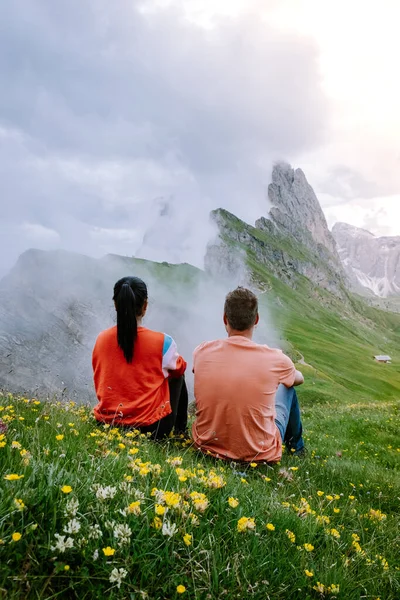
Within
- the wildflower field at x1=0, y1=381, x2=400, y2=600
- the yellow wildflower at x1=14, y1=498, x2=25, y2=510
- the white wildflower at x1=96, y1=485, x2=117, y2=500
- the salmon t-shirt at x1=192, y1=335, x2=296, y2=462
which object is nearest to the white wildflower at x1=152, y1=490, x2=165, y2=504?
the wildflower field at x1=0, y1=381, x2=400, y2=600

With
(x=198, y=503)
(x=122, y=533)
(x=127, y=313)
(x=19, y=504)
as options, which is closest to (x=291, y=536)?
(x=198, y=503)

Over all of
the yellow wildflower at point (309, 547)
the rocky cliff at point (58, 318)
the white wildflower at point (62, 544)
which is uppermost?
the white wildflower at point (62, 544)

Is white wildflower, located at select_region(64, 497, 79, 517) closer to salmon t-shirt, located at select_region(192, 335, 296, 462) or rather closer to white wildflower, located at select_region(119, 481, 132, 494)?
white wildflower, located at select_region(119, 481, 132, 494)

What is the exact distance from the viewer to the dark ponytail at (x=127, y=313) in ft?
19.8

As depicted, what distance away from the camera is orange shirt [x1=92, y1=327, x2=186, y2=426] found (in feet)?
20.6

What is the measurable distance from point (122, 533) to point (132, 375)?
3987 mm

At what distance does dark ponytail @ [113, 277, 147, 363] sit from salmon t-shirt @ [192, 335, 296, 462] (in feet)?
3.50

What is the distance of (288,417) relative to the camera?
7.46m

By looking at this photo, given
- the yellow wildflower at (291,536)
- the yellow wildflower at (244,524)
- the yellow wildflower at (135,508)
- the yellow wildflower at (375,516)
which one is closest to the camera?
the yellow wildflower at (135,508)

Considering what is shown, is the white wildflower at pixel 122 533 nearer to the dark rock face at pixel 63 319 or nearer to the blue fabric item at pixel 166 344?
the blue fabric item at pixel 166 344

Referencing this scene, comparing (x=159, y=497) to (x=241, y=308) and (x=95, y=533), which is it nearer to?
(x=95, y=533)

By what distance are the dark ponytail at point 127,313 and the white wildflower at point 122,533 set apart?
3822 millimetres

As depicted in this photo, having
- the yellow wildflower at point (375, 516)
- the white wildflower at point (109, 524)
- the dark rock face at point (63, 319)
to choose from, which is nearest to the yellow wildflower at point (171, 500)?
the white wildflower at point (109, 524)

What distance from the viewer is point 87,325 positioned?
71.2 meters
